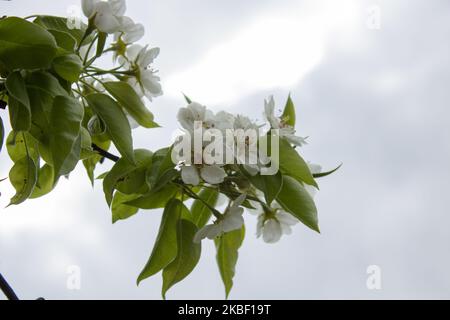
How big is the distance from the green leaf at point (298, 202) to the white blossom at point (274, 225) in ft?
0.28

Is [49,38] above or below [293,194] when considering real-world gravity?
above

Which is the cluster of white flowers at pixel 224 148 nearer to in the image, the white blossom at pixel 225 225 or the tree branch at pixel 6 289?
the white blossom at pixel 225 225

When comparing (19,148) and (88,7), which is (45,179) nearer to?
(19,148)

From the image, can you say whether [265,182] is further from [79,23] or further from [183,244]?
[79,23]

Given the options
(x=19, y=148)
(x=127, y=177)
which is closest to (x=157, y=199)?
(x=127, y=177)

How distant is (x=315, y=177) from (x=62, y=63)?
28cm

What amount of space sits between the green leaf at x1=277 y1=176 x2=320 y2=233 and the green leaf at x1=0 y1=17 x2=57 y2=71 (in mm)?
248

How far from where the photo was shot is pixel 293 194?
0.63m

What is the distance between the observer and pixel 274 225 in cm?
72

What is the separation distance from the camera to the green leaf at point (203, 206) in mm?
713

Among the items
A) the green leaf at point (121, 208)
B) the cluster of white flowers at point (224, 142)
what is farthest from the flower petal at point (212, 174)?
the green leaf at point (121, 208)

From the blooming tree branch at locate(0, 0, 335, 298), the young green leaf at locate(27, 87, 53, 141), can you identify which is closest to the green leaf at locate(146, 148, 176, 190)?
the blooming tree branch at locate(0, 0, 335, 298)

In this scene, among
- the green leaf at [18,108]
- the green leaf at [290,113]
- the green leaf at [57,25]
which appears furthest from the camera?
the green leaf at [290,113]
